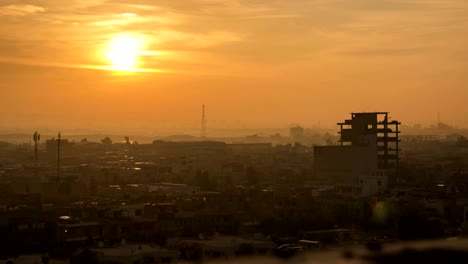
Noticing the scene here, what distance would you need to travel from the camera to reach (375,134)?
2202 centimetres

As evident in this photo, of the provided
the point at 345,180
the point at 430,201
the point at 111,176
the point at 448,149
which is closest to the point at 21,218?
the point at 430,201

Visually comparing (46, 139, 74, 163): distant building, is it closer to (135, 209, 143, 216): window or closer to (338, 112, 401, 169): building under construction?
(338, 112, 401, 169): building under construction

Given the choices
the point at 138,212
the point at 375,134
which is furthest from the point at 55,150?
the point at 138,212

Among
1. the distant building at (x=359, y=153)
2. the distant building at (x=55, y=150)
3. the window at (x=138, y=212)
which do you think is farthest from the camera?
the distant building at (x=55, y=150)

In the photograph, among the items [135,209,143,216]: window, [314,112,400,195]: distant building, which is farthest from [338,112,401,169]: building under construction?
→ [135,209,143,216]: window

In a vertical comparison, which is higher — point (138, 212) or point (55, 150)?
point (55, 150)

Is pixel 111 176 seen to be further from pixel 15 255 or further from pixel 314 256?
pixel 314 256

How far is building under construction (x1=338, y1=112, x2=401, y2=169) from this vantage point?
22.0 m

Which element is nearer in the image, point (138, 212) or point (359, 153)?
point (138, 212)

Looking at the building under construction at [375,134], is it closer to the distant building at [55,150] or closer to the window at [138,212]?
the window at [138,212]

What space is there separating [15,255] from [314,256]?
696 cm

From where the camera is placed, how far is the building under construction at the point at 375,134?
22000 millimetres

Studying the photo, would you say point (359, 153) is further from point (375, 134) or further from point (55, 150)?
point (55, 150)

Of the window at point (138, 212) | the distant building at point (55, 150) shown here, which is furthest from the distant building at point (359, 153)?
the distant building at point (55, 150)
